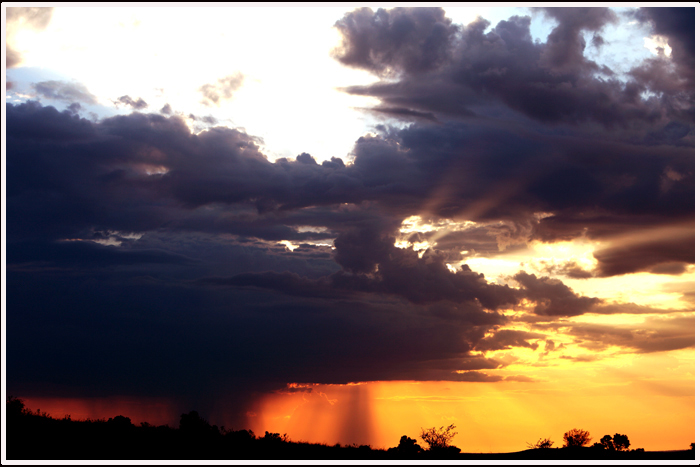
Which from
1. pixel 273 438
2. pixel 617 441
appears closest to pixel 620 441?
pixel 617 441

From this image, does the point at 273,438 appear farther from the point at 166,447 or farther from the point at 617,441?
the point at 617,441

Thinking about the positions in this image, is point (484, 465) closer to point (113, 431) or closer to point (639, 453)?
point (639, 453)

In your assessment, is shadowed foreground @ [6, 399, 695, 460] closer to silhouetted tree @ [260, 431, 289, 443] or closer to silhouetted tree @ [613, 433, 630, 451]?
silhouetted tree @ [260, 431, 289, 443]

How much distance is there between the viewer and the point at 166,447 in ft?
126

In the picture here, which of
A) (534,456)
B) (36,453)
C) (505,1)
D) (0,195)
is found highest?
(505,1)

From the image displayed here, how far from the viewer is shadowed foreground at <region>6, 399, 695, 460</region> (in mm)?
35438

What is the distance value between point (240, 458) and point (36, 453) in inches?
526

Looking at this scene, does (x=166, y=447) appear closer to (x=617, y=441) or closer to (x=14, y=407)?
(x=14, y=407)

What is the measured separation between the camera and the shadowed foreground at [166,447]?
3544 cm

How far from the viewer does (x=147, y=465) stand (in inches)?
1184

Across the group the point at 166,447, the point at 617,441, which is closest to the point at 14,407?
the point at 166,447

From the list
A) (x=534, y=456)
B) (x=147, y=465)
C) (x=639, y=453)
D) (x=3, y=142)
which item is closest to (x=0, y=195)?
(x=3, y=142)

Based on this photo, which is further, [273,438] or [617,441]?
[617,441]

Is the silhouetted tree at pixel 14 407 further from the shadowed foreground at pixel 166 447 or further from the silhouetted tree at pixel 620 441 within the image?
the silhouetted tree at pixel 620 441
